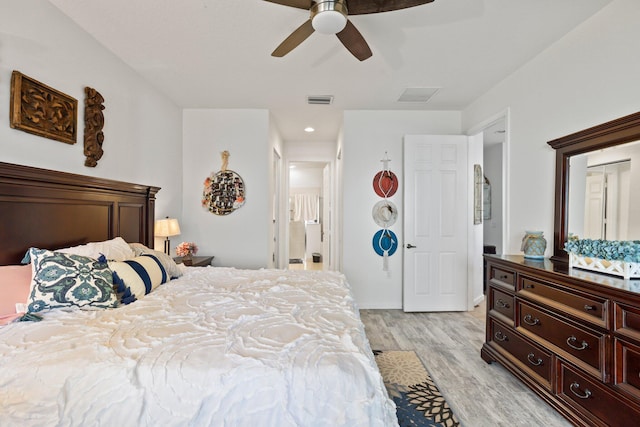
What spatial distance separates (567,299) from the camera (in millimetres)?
1776

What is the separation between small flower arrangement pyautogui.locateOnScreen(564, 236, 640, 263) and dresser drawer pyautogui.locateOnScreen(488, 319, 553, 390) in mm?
693

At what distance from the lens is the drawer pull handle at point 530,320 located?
2014 millimetres

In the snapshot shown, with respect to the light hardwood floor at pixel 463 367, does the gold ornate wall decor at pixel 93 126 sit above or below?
above

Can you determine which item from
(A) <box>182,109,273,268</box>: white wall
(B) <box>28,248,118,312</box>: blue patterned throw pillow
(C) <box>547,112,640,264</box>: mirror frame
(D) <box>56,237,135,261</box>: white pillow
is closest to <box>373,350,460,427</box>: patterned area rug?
(C) <box>547,112,640,264</box>: mirror frame

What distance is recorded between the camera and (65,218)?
203 cm

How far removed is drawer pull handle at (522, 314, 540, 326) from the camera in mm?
2014

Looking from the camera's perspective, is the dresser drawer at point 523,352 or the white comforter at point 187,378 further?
the dresser drawer at point 523,352

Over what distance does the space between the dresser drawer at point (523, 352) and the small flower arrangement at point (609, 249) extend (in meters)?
0.69

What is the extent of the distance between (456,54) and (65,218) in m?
3.31

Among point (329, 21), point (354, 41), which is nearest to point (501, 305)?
point (354, 41)

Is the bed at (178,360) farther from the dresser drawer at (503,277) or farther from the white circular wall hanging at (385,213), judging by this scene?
the white circular wall hanging at (385,213)

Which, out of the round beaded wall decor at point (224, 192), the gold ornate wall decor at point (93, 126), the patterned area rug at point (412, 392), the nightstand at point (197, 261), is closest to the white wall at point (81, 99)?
the gold ornate wall decor at point (93, 126)

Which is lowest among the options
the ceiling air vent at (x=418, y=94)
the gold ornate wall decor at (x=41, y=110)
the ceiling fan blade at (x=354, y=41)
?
the gold ornate wall decor at (x=41, y=110)

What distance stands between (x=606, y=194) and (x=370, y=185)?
2382 mm
